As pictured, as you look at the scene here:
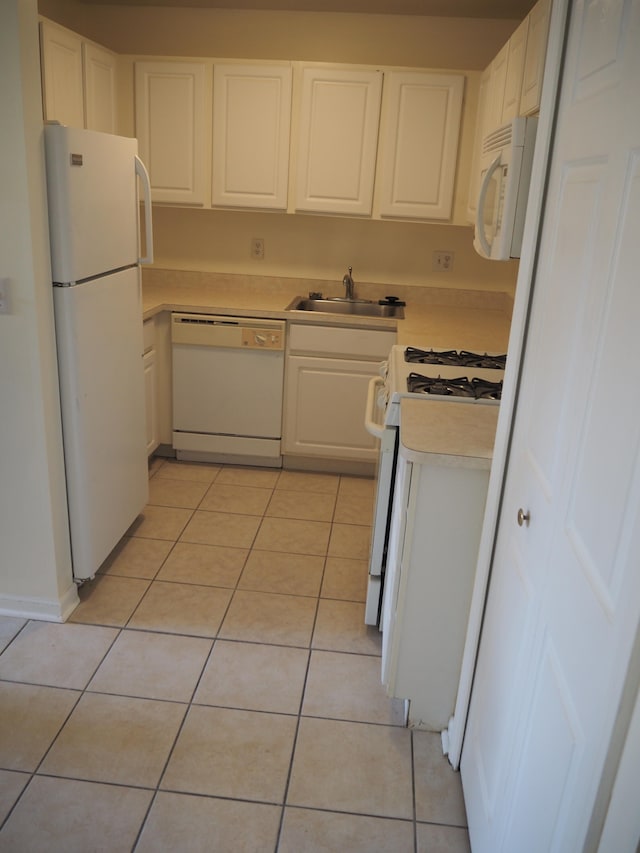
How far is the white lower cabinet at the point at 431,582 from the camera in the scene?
1737 mm

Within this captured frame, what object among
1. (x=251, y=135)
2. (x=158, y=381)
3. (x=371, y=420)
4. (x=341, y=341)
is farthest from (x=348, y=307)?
(x=371, y=420)

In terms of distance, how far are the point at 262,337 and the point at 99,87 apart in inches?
54.8

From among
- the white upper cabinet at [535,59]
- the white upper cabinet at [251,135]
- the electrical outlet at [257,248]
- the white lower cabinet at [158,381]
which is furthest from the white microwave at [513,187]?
the electrical outlet at [257,248]

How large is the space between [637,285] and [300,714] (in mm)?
1602

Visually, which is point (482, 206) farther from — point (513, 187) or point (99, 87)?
point (99, 87)

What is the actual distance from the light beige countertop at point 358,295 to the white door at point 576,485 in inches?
64.9

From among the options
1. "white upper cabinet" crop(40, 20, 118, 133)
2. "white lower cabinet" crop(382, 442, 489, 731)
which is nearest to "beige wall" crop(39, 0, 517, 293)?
"white upper cabinet" crop(40, 20, 118, 133)

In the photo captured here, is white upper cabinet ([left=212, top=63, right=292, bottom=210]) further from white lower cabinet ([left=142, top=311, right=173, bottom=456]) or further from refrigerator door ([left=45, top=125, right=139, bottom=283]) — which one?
refrigerator door ([left=45, top=125, right=139, bottom=283])

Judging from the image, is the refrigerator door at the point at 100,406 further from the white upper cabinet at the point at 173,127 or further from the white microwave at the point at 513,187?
the white microwave at the point at 513,187

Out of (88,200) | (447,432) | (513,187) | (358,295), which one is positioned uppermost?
(513,187)

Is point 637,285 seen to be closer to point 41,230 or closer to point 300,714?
point 300,714

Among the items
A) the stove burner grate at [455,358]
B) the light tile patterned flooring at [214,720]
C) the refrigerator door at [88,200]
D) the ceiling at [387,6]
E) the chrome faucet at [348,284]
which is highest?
the ceiling at [387,6]

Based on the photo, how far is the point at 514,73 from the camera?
8.08 ft

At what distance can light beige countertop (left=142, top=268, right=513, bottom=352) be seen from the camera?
3.18 metres
